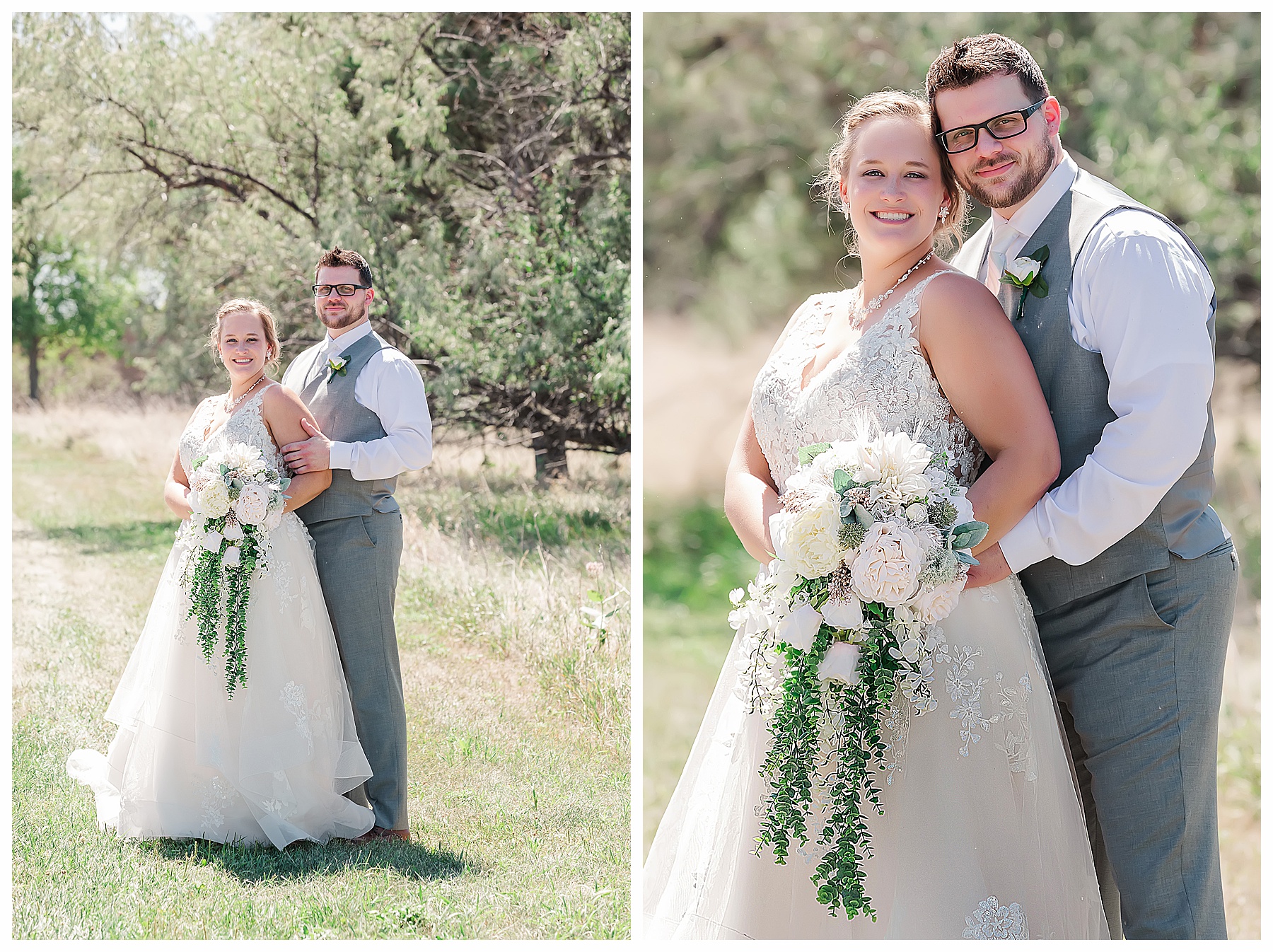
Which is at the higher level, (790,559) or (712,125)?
(712,125)

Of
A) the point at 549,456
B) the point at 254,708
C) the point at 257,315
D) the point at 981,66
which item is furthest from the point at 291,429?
the point at 549,456

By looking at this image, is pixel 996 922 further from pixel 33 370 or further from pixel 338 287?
pixel 33 370

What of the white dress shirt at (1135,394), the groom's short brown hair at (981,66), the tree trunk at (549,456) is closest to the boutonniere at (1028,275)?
the white dress shirt at (1135,394)

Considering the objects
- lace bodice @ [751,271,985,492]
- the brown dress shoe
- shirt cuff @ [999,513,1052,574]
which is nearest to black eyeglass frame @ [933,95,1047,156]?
lace bodice @ [751,271,985,492]

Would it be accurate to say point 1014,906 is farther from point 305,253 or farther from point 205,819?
point 305,253

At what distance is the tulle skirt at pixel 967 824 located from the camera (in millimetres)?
2566

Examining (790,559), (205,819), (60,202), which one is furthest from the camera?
(60,202)

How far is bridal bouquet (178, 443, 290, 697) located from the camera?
379cm

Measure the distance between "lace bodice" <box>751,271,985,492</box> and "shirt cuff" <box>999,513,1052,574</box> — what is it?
0.18 metres

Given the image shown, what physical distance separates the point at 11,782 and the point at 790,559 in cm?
371

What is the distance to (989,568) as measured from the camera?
8.52ft

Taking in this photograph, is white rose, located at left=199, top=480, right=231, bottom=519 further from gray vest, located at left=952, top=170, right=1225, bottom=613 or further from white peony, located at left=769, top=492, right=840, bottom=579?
gray vest, located at left=952, top=170, right=1225, bottom=613

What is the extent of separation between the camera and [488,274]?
33.0 ft
